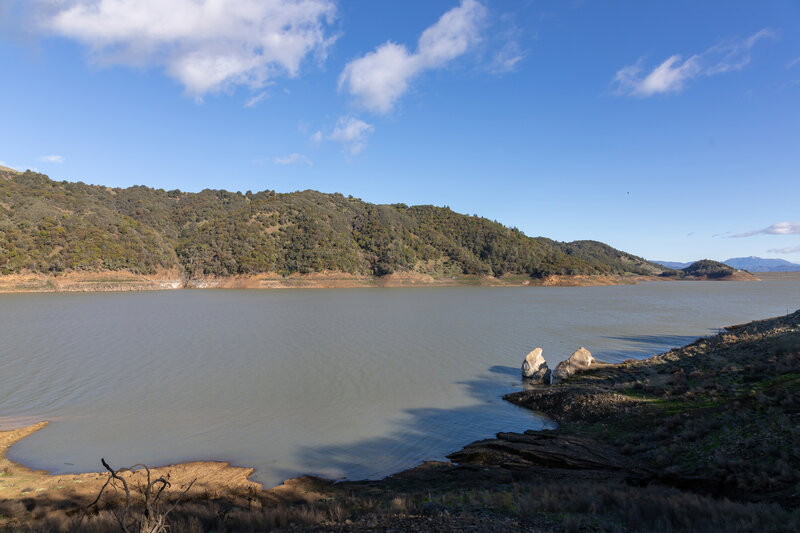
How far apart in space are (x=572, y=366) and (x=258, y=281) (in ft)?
259

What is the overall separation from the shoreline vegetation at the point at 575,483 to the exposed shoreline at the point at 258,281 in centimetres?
6880

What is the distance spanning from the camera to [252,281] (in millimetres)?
85625

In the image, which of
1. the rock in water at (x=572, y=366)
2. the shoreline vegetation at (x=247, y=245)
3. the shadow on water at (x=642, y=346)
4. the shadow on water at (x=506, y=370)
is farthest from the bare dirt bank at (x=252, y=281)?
the rock in water at (x=572, y=366)

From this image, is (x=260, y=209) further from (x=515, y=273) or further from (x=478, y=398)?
(x=478, y=398)

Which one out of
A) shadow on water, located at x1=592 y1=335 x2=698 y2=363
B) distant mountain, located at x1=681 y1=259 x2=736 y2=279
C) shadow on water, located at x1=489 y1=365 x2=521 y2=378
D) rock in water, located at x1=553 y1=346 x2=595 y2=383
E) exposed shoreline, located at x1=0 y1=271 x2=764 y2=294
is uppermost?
distant mountain, located at x1=681 y1=259 x2=736 y2=279

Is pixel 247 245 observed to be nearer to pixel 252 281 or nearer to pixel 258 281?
pixel 252 281

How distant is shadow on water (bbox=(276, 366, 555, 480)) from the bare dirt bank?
7455 centimetres

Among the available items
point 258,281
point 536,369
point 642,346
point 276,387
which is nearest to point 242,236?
point 258,281

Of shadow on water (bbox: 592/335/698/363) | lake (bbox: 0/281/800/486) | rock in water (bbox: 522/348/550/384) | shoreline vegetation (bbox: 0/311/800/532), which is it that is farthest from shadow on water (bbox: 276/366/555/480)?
shadow on water (bbox: 592/335/698/363)

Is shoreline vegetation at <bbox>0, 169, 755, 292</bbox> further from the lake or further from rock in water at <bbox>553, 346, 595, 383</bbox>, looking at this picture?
rock in water at <bbox>553, 346, 595, 383</bbox>

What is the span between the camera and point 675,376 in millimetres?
12859

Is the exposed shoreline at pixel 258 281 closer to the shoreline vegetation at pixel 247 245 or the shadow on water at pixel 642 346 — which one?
the shoreline vegetation at pixel 247 245

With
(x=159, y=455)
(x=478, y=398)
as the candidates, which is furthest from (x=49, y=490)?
(x=478, y=398)

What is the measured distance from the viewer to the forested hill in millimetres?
69875
